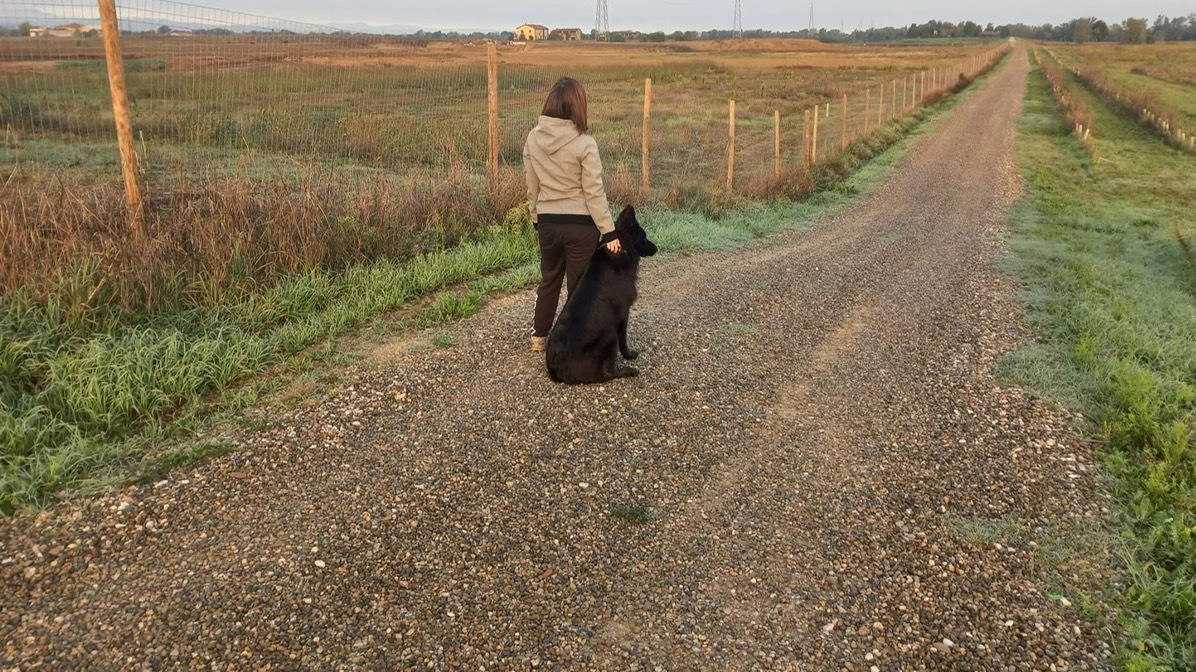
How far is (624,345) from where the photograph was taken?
5.63 m

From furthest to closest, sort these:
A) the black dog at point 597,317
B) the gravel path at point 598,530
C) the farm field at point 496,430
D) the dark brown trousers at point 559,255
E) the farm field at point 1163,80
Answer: the farm field at point 1163,80 < the dark brown trousers at point 559,255 < the black dog at point 597,317 < the farm field at point 496,430 < the gravel path at point 598,530

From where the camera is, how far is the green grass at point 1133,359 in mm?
3320

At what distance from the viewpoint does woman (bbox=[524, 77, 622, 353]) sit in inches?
196

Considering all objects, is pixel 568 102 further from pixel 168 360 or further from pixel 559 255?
pixel 168 360

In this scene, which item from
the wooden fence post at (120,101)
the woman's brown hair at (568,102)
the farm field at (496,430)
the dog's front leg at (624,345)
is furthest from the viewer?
the wooden fence post at (120,101)

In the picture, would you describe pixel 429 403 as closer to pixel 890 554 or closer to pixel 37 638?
pixel 37 638

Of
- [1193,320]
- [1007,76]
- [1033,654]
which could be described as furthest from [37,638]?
[1007,76]

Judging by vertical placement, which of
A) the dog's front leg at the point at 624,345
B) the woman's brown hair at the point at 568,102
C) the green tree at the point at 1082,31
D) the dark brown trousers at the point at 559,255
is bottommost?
the dog's front leg at the point at 624,345

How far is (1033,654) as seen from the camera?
298 centimetres

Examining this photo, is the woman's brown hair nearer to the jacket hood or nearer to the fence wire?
the jacket hood

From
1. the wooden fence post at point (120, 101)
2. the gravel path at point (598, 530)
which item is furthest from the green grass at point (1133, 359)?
the wooden fence post at point (120, 101)

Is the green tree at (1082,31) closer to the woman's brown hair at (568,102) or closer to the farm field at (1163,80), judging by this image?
the farm field at (1163,80)

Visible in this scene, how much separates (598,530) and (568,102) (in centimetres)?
281

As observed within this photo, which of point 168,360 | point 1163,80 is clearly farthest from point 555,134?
point 1163,80
